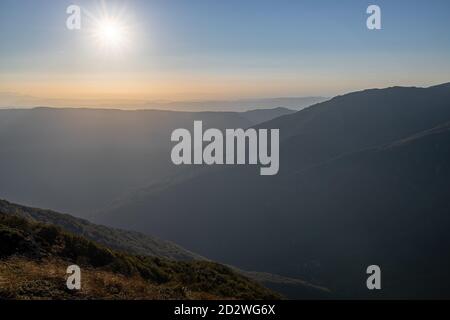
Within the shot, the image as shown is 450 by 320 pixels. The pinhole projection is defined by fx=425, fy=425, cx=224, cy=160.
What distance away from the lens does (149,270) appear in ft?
81.7

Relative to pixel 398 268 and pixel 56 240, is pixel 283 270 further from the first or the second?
pixel 56 240

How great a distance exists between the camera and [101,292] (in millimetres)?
18016

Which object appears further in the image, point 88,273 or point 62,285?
point 88,273

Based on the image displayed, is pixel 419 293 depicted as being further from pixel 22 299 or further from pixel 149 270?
pixel 22 299

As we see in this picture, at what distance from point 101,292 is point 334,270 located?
7149 inches

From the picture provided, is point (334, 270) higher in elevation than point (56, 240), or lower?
lower

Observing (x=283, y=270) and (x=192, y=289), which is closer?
(x=192, y=289)

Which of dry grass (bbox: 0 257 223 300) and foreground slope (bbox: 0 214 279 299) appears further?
foreground slope (bbox: 0 214 279 299)

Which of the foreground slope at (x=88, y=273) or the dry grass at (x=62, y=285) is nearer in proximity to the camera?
the dry grass at (x=62, y=285)
